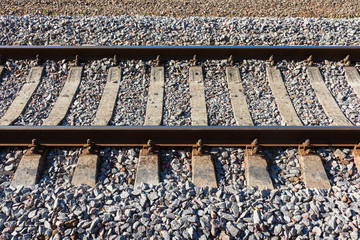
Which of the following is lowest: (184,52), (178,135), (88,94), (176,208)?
(176,208)

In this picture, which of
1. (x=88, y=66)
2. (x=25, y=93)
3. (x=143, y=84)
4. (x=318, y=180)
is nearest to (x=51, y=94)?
(x=25, y=93)

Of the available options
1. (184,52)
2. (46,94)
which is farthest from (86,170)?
(184,52)

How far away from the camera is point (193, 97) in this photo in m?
4.93

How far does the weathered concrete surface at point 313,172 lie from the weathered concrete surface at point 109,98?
8.87 ft

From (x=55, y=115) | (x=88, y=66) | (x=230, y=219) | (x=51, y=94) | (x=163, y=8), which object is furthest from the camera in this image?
(x=163, y=8)

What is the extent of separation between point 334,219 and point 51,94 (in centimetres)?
429

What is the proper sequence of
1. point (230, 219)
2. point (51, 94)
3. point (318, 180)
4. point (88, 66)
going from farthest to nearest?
point (88, 66) → point (51, 94) → point (318, 180) → point (230, 219)

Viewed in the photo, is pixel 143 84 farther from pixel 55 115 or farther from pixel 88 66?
pixel 55 115

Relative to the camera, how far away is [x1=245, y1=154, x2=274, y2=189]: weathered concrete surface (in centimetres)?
365

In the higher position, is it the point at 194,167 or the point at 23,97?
the point at 23,97

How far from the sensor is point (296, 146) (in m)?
4.08

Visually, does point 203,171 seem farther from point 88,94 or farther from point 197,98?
point 88,94

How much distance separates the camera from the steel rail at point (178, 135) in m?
4.04

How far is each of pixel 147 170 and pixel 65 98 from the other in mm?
2062
